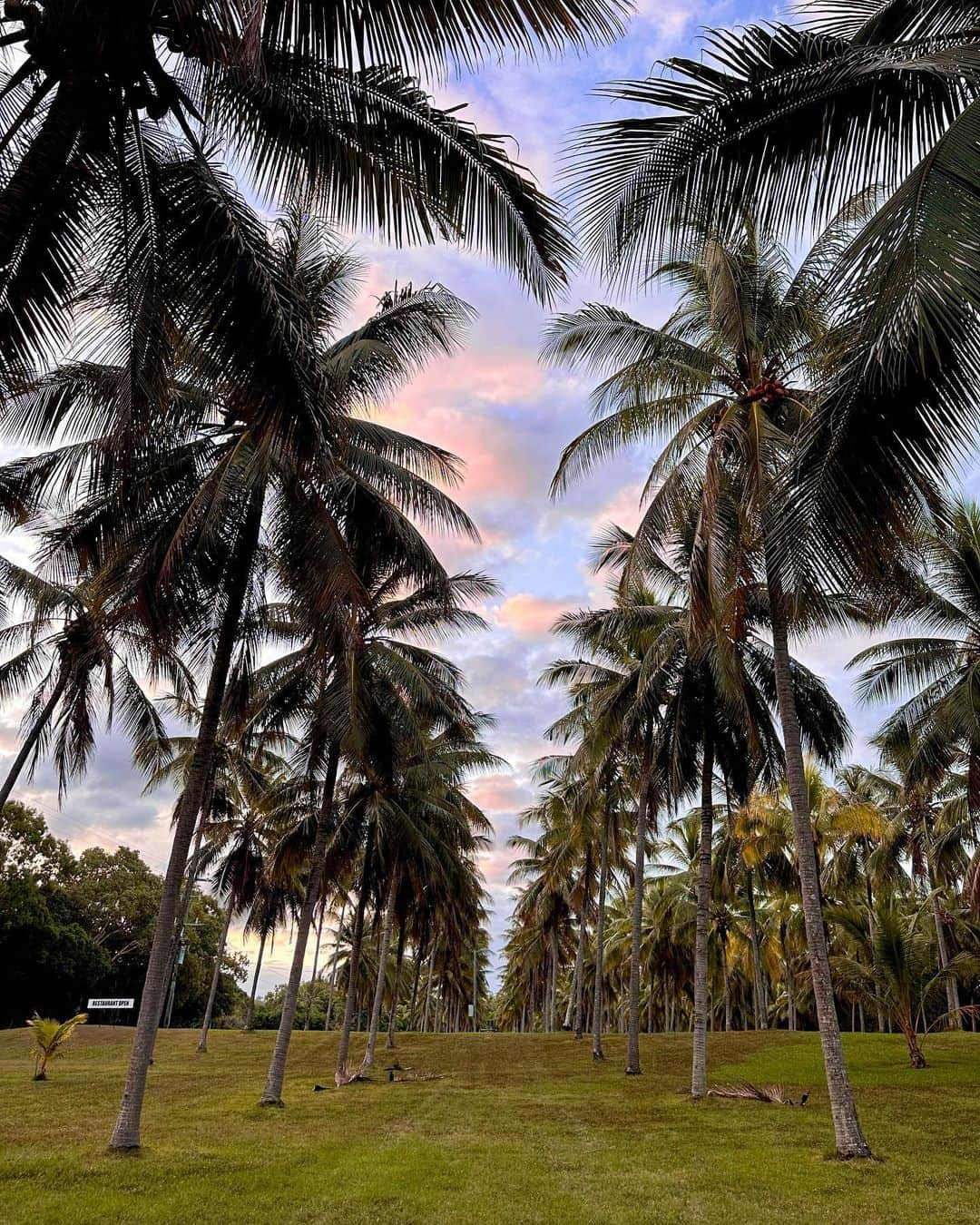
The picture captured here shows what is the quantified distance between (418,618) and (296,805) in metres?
7.24

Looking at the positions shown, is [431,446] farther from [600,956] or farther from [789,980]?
[789,980]

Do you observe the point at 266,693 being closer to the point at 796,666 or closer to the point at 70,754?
the point at 70,754

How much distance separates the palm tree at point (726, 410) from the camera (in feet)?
37.1

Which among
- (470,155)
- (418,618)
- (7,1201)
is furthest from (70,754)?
(470,155)

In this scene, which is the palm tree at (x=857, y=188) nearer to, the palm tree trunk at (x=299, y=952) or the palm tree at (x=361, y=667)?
the palm tree at (x=361, y=667)

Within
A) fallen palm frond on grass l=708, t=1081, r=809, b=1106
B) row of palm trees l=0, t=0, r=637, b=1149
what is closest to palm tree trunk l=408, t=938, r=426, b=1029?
row of palm trees l=0, t=0, r=637, b=1149

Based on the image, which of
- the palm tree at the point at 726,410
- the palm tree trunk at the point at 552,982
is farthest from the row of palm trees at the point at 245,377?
the palm tree trunk at the point at 552,982

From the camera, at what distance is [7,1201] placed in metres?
7.93

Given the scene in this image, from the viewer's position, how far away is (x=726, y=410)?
12.3 metres

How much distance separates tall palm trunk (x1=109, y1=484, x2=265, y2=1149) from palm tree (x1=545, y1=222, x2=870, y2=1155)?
16.5 feet

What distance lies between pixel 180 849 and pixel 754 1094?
11.6m

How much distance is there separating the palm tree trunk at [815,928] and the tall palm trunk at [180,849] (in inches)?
297

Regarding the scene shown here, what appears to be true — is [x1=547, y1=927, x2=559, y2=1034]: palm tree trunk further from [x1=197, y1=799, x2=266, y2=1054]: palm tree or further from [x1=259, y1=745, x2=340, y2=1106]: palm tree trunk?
[x1=259, y1=745, x2=340, y2=1106]: palm tree trunk

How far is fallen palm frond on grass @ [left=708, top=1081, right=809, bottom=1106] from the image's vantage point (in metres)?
15.0
